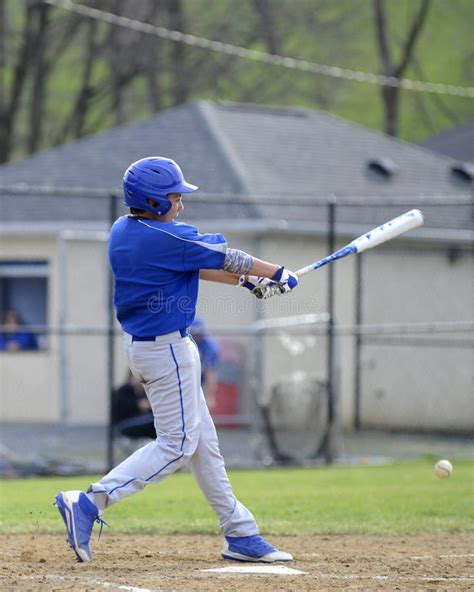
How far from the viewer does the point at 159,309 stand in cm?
607

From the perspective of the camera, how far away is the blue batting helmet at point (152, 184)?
20.0 ft

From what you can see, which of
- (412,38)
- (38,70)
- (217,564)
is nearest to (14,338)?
(38,70)

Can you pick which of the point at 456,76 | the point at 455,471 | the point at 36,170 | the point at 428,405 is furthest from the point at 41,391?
the point at 456,76

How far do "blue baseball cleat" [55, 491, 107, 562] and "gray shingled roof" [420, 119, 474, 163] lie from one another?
A: 19.8m

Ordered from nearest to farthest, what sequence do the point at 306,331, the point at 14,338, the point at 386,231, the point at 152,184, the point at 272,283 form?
the point at 152,184 < the point at 272,283 < the point at 386,231 < the point at 306,331 < the point at 14,338

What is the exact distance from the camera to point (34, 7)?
1015 inches

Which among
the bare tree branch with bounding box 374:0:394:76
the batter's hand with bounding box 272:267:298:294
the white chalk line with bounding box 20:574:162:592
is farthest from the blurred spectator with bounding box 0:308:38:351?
the bare tree branch with bounding box 374:0:394:76

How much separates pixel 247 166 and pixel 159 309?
12.0 metres

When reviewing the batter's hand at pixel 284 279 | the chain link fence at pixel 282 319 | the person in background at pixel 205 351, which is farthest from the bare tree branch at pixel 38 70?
the batter's hand at pixel 284 279

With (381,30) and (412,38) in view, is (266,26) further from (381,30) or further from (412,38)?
(412,38)

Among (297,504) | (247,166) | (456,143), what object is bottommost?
(297,504)

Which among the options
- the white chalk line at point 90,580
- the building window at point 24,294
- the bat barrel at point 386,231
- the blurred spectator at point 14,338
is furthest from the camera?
the building window at point 24,294

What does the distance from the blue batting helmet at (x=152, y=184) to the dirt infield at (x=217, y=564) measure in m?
1.86

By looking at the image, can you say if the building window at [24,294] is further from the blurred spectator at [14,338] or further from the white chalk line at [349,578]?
the white chalk line at [349,578]
